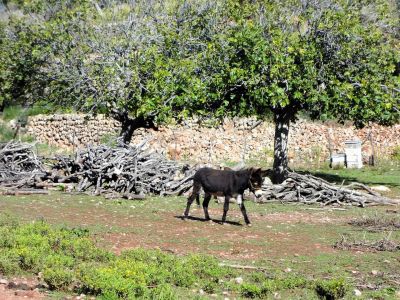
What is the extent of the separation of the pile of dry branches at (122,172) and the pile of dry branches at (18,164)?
26.3 inches

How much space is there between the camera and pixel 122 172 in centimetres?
1934

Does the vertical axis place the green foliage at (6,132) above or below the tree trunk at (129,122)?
below

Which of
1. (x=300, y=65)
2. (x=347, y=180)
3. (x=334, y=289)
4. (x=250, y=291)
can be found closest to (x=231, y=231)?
(x=250, y=291)

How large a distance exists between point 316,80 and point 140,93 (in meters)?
5.72

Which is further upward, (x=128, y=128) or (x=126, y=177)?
(x=128, y=128)

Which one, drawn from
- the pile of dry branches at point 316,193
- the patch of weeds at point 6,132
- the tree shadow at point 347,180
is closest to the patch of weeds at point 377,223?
the pile of dry branches at point 316,193

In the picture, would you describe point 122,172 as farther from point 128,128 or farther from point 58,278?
point 58,278

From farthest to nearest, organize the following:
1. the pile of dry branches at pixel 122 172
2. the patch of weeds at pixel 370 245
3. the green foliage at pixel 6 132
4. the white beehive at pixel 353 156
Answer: the green foliage at pixel 6 132
the white beehive at pixel 353 156
the pile of dry branches at pixel 122 172
the patch of weeds at pixel 370 245

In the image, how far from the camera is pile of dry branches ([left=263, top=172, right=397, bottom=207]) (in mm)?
18719

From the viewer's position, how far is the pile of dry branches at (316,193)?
18.7m

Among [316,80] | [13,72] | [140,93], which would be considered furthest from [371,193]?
[13,72]

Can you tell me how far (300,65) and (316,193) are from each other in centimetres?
462

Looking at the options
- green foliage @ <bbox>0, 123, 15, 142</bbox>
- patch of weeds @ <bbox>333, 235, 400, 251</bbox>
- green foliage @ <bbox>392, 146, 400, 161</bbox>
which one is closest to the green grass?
patch of weeds @ <bbox>333, 235, 400, 251</bbox>

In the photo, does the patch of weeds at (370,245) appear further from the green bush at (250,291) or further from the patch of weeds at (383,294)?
the green bush at (250,291)
